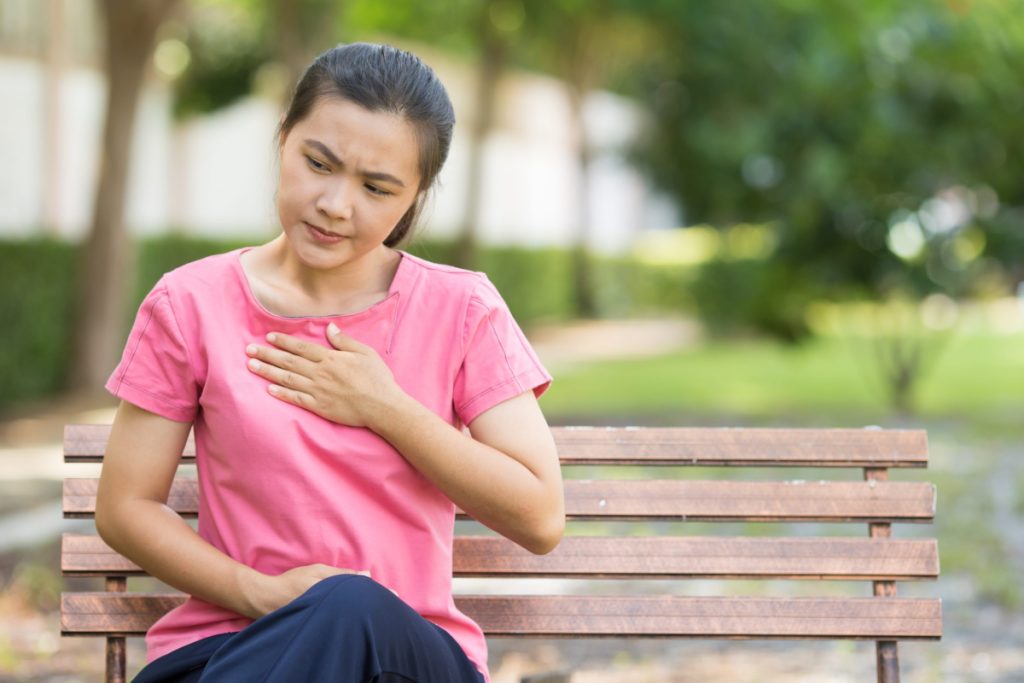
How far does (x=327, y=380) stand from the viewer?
2.37 meters

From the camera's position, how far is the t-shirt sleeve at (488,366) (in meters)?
2.45

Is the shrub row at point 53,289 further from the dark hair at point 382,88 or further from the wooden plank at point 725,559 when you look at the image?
the dark hair at point 382,88

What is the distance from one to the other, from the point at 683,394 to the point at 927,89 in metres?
4.24

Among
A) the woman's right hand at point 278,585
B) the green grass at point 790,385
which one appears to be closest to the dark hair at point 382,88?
the woman's right hand at point 278,585

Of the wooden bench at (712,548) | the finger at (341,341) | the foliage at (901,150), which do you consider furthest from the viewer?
the foliage at (901,150)

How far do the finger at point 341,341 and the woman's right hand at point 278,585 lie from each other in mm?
354

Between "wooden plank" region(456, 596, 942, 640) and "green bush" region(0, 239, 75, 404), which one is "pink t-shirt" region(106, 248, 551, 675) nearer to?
"wooden plank" region(456, 596, 942, 640)

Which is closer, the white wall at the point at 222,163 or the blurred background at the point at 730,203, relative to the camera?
the blurred background at the point at 730,203

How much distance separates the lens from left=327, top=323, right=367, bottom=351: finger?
2.42m

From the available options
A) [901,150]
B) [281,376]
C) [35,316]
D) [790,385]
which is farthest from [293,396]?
[790,385]

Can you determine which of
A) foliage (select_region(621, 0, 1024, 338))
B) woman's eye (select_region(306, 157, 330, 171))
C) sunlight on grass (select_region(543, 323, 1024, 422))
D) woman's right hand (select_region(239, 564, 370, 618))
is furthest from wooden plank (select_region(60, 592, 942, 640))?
sunlight on grass (select_region(543, 323, 1024, 422))

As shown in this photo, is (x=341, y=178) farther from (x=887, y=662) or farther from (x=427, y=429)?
(x=887, y=662)

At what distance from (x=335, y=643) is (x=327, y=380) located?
436 mm

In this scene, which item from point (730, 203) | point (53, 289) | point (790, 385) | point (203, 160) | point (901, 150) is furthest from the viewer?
point (730, 203)
